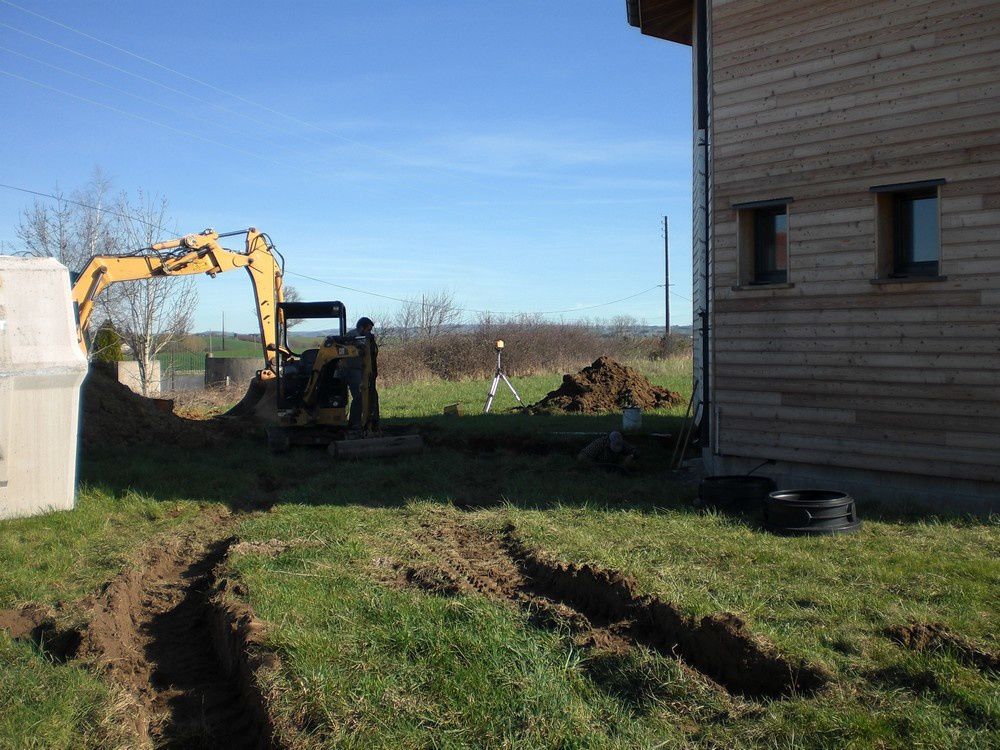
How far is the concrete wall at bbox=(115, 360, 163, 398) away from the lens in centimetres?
2791

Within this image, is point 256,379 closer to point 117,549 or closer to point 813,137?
point 117,549

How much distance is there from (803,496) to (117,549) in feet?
22.2

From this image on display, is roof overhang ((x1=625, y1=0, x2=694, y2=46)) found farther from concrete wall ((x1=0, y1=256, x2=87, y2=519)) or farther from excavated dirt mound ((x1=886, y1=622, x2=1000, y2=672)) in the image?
excavated dirt mound ((x1=886, y1=622, x2=1000, y2=672))

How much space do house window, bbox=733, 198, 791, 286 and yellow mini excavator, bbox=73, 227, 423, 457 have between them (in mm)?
6045

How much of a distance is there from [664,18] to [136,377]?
64.7 ft

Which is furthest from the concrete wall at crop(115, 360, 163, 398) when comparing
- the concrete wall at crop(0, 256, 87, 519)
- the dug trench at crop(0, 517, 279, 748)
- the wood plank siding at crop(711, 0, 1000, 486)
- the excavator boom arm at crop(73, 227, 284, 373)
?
the dug trench at crop(0, 517, 279, 748)

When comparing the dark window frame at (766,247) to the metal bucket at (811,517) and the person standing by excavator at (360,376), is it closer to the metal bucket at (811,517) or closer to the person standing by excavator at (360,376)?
the metal bucket at (811,517)

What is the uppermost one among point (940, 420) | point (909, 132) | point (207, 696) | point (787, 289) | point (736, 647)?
point (909, 132)

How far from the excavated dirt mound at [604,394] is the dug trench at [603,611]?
12.8 m

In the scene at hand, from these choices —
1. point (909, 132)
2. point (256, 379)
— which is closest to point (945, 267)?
point (909, 132)

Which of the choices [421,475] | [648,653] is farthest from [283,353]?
[648,653]

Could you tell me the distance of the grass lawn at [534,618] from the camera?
170 inches

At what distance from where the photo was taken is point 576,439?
15297mm

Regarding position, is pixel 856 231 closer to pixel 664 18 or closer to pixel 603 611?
pixel 603 611
